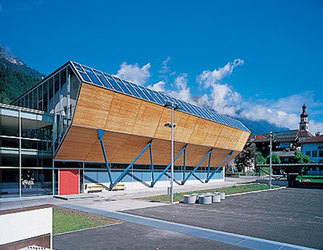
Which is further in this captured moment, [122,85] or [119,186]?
[119,186]

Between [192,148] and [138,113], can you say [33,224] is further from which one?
[192,148]

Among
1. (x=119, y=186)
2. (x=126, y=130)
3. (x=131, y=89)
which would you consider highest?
(x=131, y=89)

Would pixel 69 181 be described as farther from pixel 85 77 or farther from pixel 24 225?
pixel 24 225

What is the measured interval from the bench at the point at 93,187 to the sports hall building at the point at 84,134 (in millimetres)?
403

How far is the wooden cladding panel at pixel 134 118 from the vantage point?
74.3ft

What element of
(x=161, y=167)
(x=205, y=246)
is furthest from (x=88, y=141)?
(x=205, y=246)

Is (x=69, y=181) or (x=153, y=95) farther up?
(x=153, y=95)

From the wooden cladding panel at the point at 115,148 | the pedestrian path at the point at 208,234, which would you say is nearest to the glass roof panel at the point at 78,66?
the wooden cladding panel at the point at 115,148

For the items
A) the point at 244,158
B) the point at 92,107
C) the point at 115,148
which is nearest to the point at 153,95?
the point at 115,148

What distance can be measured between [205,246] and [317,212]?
480 inches

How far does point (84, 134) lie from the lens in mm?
23953

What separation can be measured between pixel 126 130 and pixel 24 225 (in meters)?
20.4

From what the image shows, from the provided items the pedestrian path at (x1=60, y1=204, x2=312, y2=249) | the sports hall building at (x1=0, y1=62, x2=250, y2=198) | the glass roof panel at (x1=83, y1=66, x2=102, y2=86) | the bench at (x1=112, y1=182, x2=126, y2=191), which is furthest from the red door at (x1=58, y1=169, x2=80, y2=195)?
the pedestrian path at (x1=60, y1=204, x2=312, y2=249)

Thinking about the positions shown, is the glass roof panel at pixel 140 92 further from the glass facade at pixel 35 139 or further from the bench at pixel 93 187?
the bench at pixel 93 187
